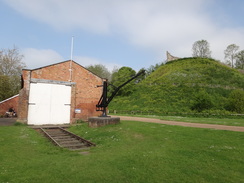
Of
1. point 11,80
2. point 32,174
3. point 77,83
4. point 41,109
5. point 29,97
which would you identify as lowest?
point 32,174

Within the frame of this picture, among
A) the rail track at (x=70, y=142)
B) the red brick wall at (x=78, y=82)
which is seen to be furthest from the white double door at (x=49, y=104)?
the rail track at (x=70, y=142)

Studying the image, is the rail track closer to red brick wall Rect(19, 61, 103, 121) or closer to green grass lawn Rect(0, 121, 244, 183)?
green grass lawn Rect(0, 121, 244, 183)

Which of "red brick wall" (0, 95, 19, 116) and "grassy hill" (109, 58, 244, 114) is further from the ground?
"grassy hill" (109, 58, 244, 114)

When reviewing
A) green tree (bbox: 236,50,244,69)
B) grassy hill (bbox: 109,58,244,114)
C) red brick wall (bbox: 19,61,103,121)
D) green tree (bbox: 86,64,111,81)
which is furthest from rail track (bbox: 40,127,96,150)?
green tree (bbox: 236,50,244,69)

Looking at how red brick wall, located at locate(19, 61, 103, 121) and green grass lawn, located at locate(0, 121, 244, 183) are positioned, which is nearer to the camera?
green grass lawn, located at locate(0, 121, 244, 183)

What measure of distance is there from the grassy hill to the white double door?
57.2 ft

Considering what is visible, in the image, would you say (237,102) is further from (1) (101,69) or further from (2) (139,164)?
(1) (101,69)

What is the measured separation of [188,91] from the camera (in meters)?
39.1

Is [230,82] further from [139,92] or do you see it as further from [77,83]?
[77,83]

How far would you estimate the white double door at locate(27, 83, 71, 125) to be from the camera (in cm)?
1675

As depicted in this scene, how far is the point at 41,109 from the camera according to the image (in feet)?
56.2

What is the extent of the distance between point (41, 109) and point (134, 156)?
536 inches

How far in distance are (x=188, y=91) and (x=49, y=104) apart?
101ft

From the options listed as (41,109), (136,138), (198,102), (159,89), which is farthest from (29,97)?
(159,89)
